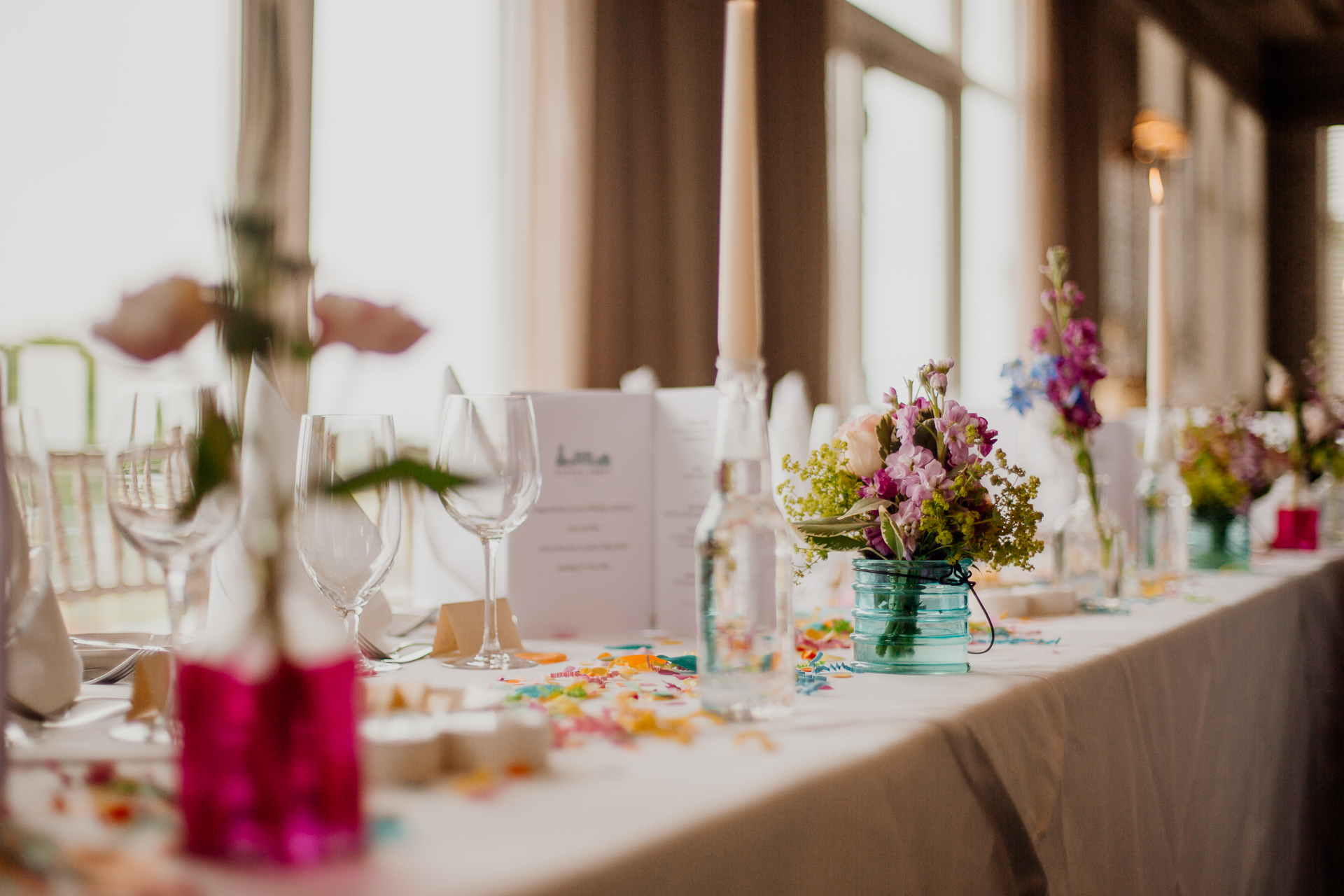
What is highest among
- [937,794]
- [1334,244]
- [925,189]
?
[1334,244]

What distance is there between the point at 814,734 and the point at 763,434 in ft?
0.62

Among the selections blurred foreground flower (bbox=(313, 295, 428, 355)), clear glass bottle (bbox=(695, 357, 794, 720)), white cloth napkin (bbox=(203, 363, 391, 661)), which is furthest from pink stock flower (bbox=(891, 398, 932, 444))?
blurred foreground flower (bbox=(313, 295, 428, 355))

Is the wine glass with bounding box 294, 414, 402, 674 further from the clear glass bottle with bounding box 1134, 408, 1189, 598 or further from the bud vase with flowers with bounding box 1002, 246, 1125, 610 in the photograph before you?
the clear glass bottle with bounding box 1134, 408, 1189, 598

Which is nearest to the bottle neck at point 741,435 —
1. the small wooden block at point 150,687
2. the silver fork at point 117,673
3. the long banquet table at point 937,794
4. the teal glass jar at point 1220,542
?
the long banquet table at point 937,794

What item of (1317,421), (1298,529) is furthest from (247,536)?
(1317,421)

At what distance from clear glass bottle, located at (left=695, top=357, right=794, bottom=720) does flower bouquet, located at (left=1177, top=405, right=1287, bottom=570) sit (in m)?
1.49

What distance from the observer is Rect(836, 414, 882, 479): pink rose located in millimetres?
951

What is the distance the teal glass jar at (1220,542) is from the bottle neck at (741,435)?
1.51m

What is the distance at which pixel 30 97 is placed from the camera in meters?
2.50

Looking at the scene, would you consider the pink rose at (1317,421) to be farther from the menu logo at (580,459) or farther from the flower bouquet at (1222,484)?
the menu logo at (580,459)

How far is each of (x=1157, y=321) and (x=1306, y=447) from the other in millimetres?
960

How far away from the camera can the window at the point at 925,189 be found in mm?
4453

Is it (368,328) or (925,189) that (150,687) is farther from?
(925,189)

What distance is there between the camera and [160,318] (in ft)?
1.35
